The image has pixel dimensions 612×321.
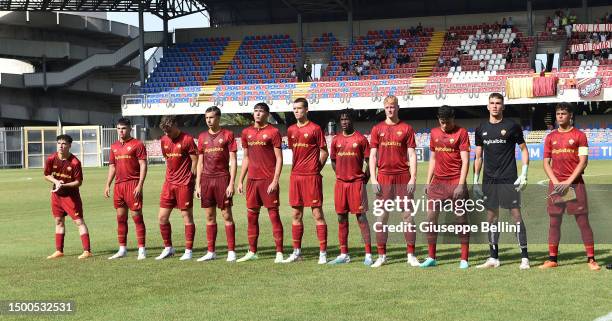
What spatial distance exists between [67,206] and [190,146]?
2.13 meters

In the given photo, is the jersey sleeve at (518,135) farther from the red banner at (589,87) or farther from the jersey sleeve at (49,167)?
the red banner at (589,87)

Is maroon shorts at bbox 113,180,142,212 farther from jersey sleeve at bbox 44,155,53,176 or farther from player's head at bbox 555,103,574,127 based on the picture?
player's head at bbox 555,103,574,127

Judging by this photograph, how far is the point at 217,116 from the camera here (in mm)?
12281

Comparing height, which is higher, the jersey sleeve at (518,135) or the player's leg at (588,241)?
the jersey sleeve at (518,135)

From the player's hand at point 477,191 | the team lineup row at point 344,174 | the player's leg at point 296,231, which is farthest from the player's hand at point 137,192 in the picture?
the player's hand at point 477,191

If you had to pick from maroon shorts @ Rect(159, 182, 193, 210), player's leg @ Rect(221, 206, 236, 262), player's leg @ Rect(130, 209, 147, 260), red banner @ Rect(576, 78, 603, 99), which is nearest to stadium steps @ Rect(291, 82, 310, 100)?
red banner @ Rect(576, 78, 603, 99)

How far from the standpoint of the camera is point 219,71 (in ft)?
196

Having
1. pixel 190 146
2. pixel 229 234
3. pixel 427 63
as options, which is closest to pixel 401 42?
pixel 427 63

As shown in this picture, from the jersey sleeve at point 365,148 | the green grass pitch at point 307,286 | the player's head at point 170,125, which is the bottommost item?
the green grass pitch at point 307,286

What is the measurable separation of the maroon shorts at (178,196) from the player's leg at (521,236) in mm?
4318

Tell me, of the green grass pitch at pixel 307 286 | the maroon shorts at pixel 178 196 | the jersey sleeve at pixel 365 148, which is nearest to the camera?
the green grass pitch at pixel 307 286

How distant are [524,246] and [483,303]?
2.55 metres

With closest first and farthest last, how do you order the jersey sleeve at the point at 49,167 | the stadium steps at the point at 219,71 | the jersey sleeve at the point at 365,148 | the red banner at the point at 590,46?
the jersey sleeve at the point at 365,148, the jersey sleeve at the point at 49,167, the red banner at the point at 590,46, the stadium steps at the point at 219,71

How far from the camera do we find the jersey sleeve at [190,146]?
1255cm
